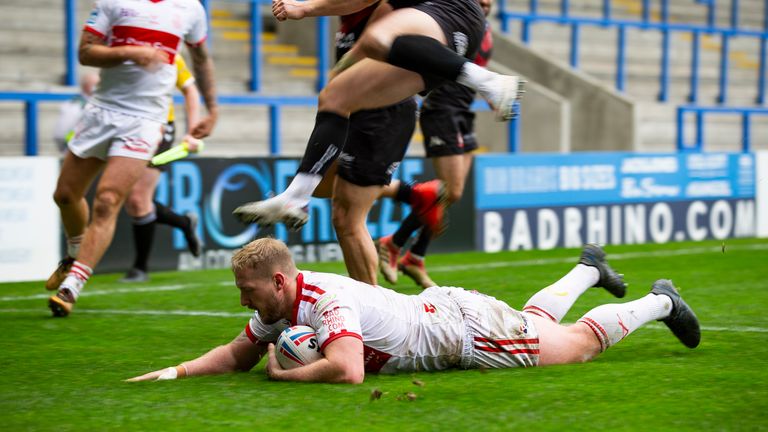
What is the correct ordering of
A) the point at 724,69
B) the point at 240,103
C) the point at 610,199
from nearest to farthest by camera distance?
the point at 240,103
the point at 610,199
the point at 724,69

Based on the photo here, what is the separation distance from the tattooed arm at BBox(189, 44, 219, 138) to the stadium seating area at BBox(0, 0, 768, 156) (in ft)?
10.7

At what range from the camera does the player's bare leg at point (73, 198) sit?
248 inches

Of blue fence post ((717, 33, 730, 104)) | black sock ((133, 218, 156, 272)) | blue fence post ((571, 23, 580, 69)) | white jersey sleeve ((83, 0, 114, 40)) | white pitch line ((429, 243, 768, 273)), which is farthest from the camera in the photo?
blue fence post ((717, 33, 730, 104))

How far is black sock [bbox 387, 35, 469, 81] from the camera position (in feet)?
Result: 14.5

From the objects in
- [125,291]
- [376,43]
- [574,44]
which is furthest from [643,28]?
[376,43]

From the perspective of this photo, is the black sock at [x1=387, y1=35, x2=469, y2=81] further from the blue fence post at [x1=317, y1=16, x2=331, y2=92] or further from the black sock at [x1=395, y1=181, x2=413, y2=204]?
the blue fence post at [x1=317, y1=16, x2=331, y2=92]

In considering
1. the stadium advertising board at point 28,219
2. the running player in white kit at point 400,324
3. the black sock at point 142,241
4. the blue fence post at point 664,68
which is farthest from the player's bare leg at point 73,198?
the blue fence post at point 664,68

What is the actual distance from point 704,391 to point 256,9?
8508 mm

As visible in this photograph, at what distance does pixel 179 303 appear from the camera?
22.4ft

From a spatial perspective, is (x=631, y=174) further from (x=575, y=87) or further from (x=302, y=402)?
(x=302, y=402)

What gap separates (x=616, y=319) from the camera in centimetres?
441

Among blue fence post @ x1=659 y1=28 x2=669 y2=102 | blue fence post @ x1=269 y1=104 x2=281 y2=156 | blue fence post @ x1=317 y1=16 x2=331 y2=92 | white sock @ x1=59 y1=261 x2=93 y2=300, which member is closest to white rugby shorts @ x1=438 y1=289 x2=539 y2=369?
white sock @ x1=59 y1=261 x2=93 y2=300

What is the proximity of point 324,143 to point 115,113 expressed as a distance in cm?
205

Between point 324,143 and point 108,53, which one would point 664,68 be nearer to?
point 108,53
